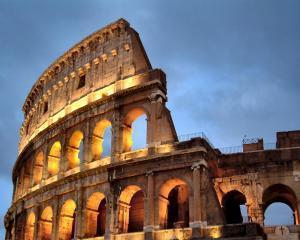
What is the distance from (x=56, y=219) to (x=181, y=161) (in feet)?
28.8

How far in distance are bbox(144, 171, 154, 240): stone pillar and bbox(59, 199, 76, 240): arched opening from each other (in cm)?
569

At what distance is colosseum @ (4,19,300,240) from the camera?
22.4m

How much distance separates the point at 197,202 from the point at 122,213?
14.3ft

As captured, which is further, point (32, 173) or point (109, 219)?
point (32, 173)

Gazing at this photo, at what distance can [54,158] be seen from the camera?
30594 millimetres

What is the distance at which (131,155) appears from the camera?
→ 983 inches

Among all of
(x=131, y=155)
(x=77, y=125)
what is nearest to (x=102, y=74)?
(x=77, y=125)

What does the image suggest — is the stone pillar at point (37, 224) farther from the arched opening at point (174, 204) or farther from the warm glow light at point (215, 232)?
the warm glow light at point (215, 232)

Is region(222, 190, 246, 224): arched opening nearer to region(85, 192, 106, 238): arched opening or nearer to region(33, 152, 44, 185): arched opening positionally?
region(85, 192, 106, 238): arched opening

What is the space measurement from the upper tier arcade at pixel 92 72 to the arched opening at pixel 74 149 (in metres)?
1.80

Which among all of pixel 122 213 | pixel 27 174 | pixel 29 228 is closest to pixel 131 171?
pixel 122 213

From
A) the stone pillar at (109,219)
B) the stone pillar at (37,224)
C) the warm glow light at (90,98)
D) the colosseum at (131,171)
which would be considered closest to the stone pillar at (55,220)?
the colosseum at (131,171)

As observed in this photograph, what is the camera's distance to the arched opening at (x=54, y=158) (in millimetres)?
30203

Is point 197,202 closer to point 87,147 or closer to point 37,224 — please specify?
point 87,147
